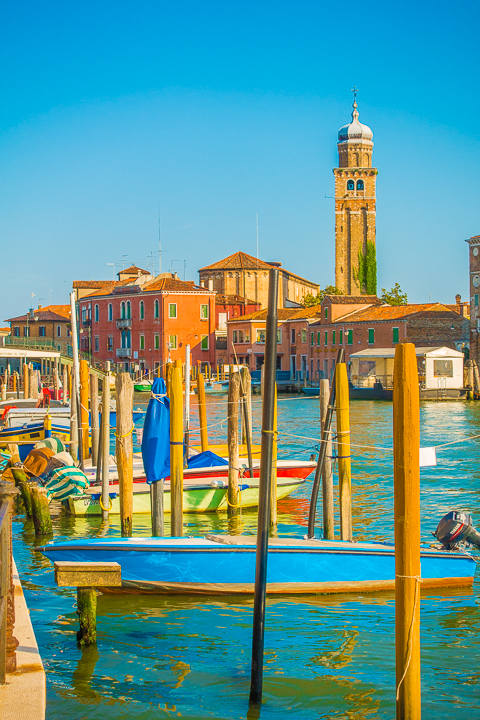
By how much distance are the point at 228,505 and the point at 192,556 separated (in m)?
4.43

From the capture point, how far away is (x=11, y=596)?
4.44m

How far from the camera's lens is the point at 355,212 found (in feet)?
236

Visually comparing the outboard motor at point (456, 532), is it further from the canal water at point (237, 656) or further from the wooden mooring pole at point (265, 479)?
the wooden mooring pole at point (265, 479)

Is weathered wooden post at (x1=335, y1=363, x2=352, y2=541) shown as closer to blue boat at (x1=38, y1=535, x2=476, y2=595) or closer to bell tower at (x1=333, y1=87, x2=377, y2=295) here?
blue boat at (x1=38, y1=535, x2=476, y2=595)

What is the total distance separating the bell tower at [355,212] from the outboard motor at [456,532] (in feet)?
206

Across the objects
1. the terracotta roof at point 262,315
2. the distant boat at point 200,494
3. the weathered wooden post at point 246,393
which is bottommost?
the distant boat at point 200,494

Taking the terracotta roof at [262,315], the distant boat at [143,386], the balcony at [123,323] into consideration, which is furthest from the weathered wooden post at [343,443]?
the balcony at [123,323]

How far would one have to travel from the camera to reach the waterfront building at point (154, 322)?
2082 inches

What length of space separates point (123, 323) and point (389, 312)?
17.9 metres

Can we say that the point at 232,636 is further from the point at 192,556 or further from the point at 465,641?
the point at 465,641

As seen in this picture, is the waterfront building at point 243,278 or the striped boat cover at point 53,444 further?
the waterfront building at point 243,278

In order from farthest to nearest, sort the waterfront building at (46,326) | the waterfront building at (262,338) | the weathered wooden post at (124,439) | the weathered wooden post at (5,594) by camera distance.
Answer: the waterfront building at (46,326) < the waterfront building at (262,338) < the weathered wooden post at (124,439) < the weathered wooden post at (5,594)

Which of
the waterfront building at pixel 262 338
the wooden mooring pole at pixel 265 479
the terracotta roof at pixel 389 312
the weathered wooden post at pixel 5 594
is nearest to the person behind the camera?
the weathered wooden post at pixel 5 594

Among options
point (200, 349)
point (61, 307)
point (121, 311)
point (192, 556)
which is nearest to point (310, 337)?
point (200, 349)
